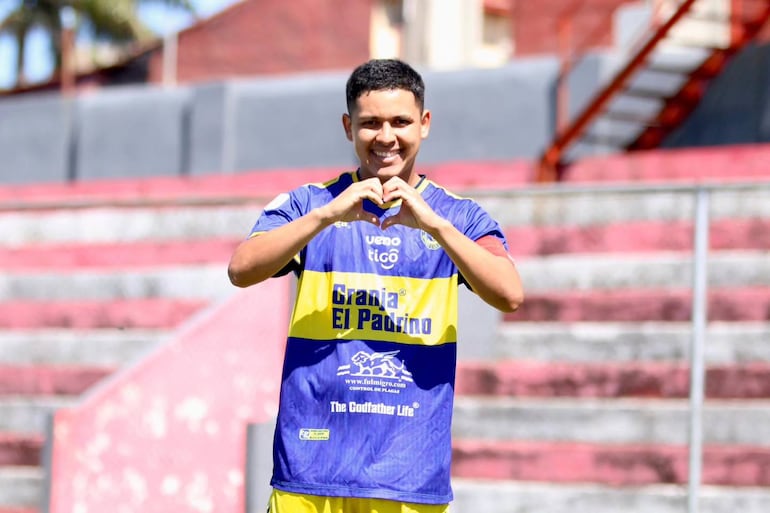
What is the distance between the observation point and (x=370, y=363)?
342cm

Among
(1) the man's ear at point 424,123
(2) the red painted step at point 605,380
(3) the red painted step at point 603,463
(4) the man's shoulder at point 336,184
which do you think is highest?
(1) the man's ear at point 424,123

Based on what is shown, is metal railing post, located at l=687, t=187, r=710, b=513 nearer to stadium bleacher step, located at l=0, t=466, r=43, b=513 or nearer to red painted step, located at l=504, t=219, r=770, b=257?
red painted step, located at l=504, t=219, r=770, b=257

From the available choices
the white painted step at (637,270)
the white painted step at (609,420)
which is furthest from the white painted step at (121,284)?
the white painted step at (609,420)

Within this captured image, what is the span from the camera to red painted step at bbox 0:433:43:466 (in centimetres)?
845

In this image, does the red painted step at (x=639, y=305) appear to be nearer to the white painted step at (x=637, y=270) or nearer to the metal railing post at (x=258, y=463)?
the white painted step at (x=637, y=270)

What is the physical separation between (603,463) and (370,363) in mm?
4029

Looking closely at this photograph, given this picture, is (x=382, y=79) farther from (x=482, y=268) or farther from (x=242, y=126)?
(x=242, y=126)

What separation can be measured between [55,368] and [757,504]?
5193 millimetres

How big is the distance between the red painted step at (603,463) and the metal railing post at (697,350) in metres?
0.46

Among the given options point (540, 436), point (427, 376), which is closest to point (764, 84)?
point (540, 436)

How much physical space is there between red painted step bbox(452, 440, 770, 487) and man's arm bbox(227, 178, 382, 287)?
4147 millimetres

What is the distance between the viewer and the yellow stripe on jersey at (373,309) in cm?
345

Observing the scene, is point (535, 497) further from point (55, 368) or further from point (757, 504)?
point (55, 368)

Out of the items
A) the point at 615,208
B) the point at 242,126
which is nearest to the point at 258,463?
the point at 615,208
